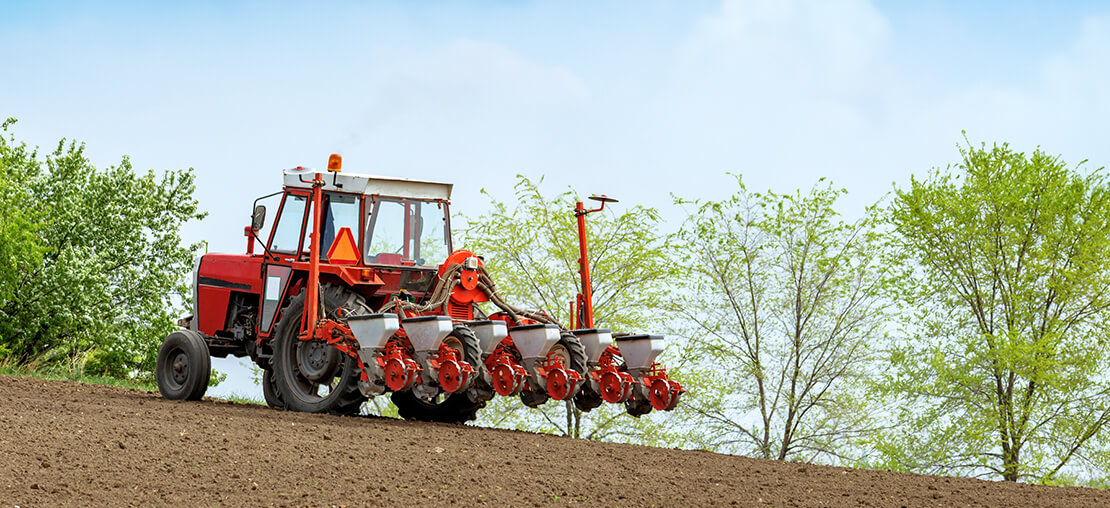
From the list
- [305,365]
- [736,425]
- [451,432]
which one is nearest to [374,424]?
[451,432]

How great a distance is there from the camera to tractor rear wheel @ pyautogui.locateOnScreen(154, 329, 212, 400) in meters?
12.5

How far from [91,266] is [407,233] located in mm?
11594

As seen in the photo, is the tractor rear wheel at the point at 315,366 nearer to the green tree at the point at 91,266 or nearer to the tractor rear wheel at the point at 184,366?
the tractor rear wheel at the point at 184,366

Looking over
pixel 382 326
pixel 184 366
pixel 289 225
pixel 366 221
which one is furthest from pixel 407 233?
pixel 184 366

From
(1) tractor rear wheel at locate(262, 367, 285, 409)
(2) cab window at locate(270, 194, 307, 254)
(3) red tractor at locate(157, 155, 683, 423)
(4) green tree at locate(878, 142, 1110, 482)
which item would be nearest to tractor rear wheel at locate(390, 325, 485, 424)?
(3) red tractor at locate(157, 155, 683, 423)

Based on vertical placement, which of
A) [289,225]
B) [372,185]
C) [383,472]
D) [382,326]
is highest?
[372,185]

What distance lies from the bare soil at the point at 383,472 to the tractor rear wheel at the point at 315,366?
1.26 metres

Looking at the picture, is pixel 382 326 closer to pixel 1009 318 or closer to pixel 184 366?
pixel 184 366

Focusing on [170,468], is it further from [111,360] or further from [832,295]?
[111,360]

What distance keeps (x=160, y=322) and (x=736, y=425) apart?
1184 cm

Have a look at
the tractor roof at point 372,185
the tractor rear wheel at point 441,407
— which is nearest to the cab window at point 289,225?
the tractor roof at point 372,185

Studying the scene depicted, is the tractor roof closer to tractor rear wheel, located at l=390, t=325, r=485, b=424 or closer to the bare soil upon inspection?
tractor rear wheel, located at l=390, t=325, r=485, b=424

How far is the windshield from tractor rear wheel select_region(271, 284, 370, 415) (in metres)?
0.65

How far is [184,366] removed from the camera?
12867mm
